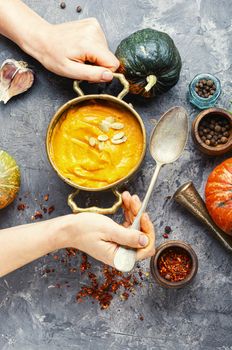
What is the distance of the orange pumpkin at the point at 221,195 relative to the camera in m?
2.43

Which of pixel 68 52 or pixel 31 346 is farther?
pixel 31 346

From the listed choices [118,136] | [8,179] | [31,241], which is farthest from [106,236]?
[8,179]

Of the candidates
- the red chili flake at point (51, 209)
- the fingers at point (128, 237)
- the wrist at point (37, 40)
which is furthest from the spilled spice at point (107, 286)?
the wrist at point (37, 40)

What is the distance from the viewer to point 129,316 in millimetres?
2572

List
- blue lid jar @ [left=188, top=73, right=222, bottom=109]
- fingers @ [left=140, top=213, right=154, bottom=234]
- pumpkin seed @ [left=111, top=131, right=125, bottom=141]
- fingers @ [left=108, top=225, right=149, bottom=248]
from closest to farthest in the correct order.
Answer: fingers @ [left=108, top=225, right=149, bottom=248], fingers @ [left=140, top=213, right=154, bottom=234], pumpkin seed @ [left=111, top=131, right=125, bottom=141], blue lid jar @ [left=188, top=73, right=222, bottom=109]

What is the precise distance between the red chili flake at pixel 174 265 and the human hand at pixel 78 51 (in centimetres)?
73

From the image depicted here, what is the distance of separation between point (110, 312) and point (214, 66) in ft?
3.60

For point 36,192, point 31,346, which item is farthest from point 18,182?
point 31,346

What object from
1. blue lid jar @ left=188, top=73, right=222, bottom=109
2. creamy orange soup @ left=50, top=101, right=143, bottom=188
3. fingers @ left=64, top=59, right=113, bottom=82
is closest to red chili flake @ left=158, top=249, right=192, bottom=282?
creamy orange soup @ left=50, top=101, right=143, bottom=188

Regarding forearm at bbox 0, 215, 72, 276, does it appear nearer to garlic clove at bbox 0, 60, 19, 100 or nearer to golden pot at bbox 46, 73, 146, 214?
golden pot at bbox 46, 73, 146, 214

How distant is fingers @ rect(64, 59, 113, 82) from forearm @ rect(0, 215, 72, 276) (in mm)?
532

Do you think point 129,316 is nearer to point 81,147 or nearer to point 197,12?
point 81,147

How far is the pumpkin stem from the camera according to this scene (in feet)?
7.88

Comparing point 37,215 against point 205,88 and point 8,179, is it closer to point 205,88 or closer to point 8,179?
point 8,179
